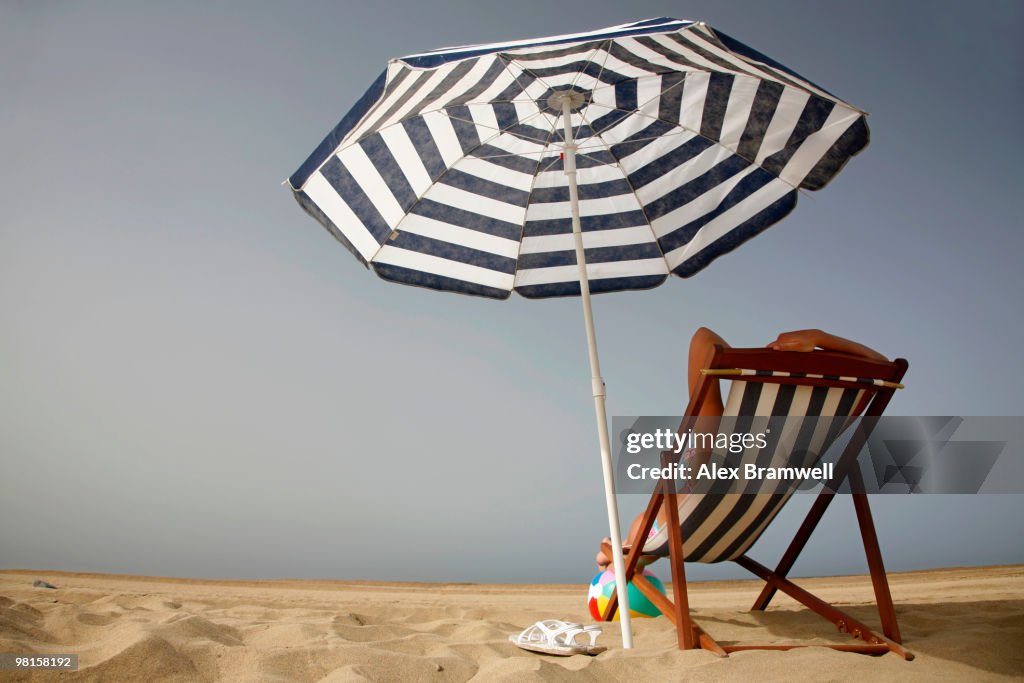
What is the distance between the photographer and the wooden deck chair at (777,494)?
2.38 m

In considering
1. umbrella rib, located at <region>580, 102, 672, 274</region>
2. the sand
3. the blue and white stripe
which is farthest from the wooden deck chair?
umbrella rib, located at <region>580, 102, 672, 274</region>

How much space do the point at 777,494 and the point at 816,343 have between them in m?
0.70

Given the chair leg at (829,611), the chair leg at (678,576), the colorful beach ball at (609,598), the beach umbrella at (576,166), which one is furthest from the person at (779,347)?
the colorful beach ball at (609,598)

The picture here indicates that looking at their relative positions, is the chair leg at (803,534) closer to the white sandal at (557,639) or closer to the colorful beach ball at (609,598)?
the colorful beach ball at (609,598)

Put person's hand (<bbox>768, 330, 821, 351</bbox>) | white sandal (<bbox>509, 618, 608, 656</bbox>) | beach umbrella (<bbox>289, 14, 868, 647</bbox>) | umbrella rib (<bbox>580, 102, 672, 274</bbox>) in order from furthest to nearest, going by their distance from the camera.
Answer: umbrella rib (<bbox>580, 102, 672, 274</bbox>)
beach umbrella (<bbox>289, 14, 868, 647</bbox>)
person's hand (<bbox>768, 330, 821, 351</bbox>)
white sandal (<bbox>509, 618, 608, 656</bbox>)

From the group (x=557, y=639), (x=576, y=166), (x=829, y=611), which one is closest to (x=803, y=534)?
(x=829, y=611)

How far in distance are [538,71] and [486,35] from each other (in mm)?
8460

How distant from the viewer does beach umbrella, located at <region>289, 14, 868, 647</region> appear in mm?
2789

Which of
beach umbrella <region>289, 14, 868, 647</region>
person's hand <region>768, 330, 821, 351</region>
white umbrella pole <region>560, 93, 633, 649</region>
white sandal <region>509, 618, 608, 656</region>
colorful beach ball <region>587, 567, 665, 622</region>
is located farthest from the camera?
colorful beach ball <region>587, 567, 665, 622</region>

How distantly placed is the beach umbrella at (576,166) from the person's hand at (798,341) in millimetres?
776

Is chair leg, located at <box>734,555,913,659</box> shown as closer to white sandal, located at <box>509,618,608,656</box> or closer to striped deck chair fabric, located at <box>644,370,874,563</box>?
striped deck chair fabric, located at <box>644,370,874,563</box>

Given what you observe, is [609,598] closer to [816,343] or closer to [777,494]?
[777,494]

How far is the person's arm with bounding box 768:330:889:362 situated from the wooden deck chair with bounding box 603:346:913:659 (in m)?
0.04

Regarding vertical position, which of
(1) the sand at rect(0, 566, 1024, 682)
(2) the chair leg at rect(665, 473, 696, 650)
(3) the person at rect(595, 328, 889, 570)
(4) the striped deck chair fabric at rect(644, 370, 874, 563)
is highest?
(3) the person at rect(595, 328, 889, 570)
